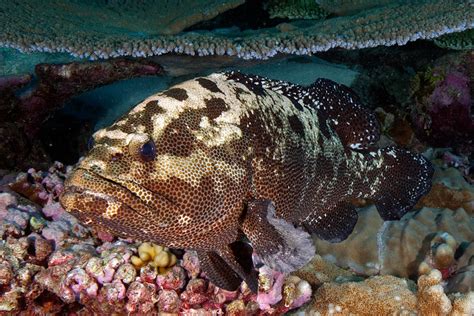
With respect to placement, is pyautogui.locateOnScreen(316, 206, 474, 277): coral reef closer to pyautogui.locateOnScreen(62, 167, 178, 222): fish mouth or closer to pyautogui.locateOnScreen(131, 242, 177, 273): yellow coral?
pyautogui.locateOnScreen(131, 242, 177, 273): yellow coral

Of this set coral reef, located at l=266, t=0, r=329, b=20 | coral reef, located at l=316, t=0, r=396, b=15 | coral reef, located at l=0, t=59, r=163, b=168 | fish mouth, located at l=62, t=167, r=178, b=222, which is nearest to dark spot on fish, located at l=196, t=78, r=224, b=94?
fish mouth, located at l=62, t=167, r=178, b=222

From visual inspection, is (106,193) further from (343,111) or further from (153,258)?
(343,111)

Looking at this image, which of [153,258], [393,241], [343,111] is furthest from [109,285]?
[393,241]

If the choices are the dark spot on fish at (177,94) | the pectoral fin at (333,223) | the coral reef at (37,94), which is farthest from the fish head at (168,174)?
the coral reef at (37,94)

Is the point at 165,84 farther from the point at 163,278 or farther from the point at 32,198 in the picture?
the point at 163,278

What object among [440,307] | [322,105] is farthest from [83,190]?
[440,307]
